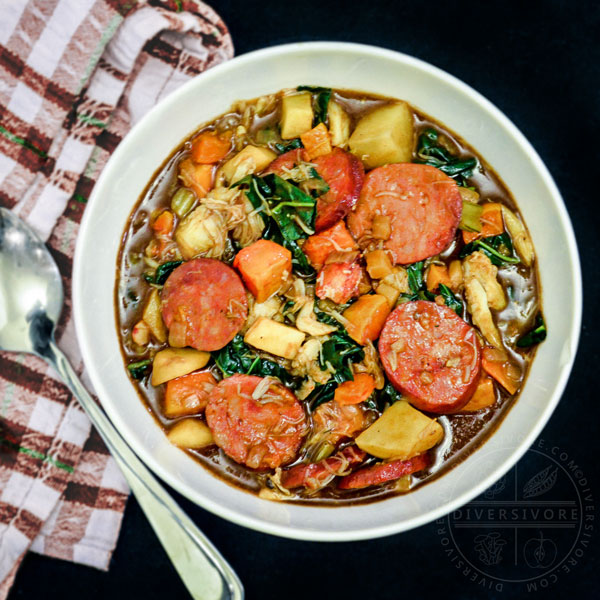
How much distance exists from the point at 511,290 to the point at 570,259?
0.37 meters

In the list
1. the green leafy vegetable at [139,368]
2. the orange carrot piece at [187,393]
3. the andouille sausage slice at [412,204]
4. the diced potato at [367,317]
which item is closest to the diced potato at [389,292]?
the diced potato at [367,317]

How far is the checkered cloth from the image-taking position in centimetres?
340

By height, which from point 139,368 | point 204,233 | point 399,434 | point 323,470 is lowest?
point 139,368

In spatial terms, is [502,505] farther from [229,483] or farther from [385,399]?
[229,483]

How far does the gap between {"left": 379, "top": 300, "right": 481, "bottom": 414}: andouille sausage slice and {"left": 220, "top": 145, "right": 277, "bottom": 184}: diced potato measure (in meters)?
1.08

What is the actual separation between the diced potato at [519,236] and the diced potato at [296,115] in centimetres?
120

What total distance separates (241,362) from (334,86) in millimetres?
1619

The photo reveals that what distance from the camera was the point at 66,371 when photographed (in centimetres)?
341

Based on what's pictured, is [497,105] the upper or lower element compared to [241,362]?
upper

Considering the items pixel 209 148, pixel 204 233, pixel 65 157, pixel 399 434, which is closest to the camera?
pixel 399 434

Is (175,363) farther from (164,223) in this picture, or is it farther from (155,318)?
(164,223)

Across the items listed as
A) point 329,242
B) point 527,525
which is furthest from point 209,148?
point 527,525

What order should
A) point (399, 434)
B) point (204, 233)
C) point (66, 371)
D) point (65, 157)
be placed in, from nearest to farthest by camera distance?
point (399, 434) < point (204, 233) < point (66, 371) < point (65, 157)

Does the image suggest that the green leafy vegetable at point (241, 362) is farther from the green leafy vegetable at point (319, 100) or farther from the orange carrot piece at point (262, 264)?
the green leafy vegetable at point (319, 100)
